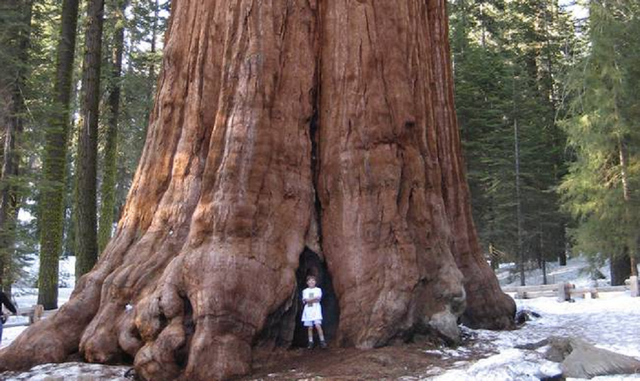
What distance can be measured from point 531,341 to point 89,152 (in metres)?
12.4

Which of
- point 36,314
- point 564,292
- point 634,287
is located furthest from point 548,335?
point 36,314

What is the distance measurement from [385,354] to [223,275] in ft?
7.56

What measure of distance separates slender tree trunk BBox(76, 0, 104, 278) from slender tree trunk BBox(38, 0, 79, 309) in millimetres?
509

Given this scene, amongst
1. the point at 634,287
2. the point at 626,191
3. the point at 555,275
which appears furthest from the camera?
the point at 555,275

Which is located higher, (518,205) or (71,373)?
(518,205)

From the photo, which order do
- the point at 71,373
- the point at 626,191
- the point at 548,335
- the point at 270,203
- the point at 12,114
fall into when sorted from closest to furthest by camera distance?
the point at 71,373 < the point at 270,203 < the point at 548,335 < the point at 12,114 < the point at 626,191

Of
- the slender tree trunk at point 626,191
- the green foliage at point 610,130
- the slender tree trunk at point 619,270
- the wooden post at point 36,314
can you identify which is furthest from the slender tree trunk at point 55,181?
the slender tree trunk at point 619,270

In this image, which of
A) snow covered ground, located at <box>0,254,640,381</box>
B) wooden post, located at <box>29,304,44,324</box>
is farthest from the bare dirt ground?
wooden post, located at <box>29,304,44,324</box>

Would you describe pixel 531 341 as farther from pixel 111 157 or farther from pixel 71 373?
pixel 111 157

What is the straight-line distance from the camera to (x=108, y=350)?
26.0 ft

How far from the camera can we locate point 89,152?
637 inches

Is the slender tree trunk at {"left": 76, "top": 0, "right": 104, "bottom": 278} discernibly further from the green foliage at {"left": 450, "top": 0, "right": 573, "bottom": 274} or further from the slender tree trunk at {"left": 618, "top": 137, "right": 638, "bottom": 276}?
the green foliage at {"left": 450, "top": 0, "right": 573, "bottom": 274}

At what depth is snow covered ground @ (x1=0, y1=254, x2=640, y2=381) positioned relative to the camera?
259 inches

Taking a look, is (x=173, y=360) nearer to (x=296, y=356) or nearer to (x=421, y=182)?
(x=296, y=356)
